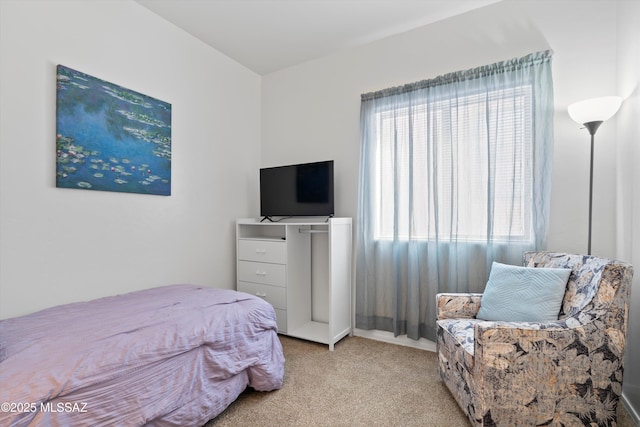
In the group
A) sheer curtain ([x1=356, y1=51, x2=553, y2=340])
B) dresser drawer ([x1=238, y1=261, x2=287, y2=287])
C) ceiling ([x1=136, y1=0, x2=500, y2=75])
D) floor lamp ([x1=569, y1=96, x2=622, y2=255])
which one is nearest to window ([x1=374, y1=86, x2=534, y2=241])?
sheer curtain ([x1=356, y1=51, x2=553, y2=340])

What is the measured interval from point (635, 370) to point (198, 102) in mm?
3688

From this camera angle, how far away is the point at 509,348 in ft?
4.82

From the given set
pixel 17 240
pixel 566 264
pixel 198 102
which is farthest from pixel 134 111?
pixel 566 264

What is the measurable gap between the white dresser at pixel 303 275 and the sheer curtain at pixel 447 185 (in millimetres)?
212

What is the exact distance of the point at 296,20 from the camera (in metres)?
2.67

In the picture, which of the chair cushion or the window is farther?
the window

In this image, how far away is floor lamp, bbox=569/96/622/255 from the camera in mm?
1884

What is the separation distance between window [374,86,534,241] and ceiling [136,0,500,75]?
705mm

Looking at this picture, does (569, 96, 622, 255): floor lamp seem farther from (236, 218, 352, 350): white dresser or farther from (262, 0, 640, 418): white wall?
(236, 218, 352, 350): white dresser

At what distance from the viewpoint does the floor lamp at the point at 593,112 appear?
6.18ft

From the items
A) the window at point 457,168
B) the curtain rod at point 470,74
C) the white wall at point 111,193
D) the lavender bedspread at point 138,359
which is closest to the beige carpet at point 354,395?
the lavender bedspread at point 138,359

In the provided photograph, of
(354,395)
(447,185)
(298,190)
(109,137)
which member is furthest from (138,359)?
(447,185)

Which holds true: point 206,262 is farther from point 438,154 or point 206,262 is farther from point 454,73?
point 454,73

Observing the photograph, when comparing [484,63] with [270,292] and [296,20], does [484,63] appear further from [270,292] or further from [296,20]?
[270,292]
